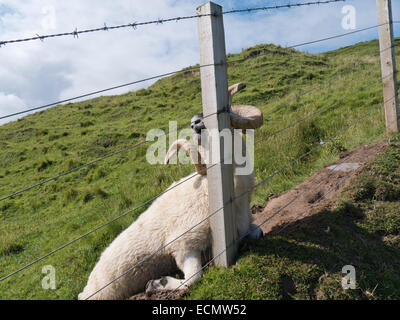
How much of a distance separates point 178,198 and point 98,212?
4947 mm

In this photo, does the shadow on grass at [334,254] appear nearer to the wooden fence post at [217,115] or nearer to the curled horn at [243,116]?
the wooden fence post at [217,115]

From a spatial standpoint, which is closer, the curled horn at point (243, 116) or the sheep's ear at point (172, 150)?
the curled horn at point (243, 116)

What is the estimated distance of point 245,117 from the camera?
303 cm

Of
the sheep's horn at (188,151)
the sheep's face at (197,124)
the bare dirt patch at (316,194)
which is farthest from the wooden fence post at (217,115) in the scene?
the bare dirt patch at (316,194)

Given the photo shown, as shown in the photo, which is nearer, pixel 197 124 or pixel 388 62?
pixel 197 124

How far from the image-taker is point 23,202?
10.7 metres

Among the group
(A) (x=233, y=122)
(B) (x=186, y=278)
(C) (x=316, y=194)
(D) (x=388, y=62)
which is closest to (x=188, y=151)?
(A) (x=233, y=122)

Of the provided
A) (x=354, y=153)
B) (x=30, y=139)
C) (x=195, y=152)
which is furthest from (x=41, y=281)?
(x=30, y=139)

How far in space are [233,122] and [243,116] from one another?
0.47ft

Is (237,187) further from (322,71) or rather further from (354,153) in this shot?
(322,71)

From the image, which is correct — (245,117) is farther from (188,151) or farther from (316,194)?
(316,194)

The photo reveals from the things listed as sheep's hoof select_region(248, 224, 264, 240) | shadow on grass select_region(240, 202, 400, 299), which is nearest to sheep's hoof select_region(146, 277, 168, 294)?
shadow on grass select_region(240, 202, 400, 299)

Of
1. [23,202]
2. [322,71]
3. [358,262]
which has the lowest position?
[23,202]

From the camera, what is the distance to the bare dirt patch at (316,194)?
4.15 m
